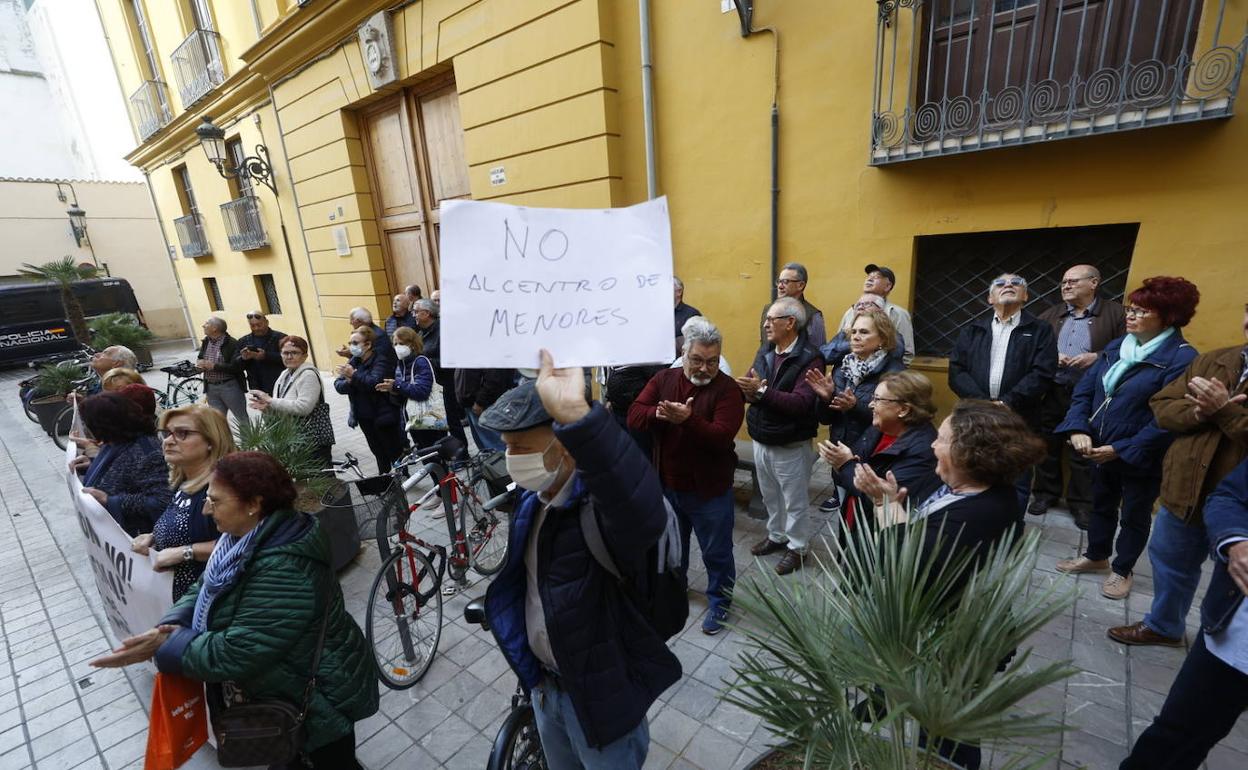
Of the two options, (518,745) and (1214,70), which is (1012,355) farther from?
(518,745)

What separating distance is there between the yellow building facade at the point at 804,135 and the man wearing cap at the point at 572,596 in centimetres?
400

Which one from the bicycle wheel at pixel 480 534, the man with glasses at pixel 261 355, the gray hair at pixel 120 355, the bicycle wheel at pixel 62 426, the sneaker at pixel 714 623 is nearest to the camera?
the sneaker at pixel 714 623

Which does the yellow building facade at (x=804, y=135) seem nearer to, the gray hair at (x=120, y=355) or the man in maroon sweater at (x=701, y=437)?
the man in maroon sweater at (x=701, y=437)

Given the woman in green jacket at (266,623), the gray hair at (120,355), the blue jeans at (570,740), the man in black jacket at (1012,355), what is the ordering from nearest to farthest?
the blue jeans at (570,740) < the woman in green jacket at (266,623) < the man in black jacket at (1012,355) < the gray hair at (120,355)

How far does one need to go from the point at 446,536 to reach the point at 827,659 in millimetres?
3983

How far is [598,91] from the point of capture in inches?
215

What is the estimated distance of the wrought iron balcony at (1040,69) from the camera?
125 inches

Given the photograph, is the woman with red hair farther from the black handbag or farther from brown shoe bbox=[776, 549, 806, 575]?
the black handbag

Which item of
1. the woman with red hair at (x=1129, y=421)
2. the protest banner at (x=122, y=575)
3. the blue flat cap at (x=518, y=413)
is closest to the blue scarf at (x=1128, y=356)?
the woman with red hair at (x=1129, y=421)

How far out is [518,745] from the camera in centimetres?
205

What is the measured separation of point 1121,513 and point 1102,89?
2713 millimetres

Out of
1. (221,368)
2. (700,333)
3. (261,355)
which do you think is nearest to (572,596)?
(700,333)

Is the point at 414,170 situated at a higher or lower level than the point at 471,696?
higher

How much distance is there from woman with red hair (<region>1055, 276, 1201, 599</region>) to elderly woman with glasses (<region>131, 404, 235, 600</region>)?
4506mm
